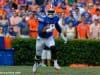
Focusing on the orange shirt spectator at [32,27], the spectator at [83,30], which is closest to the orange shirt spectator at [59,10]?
the spectator at [83,30]

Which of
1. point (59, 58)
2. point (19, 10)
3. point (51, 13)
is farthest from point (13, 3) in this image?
point (51, 13)

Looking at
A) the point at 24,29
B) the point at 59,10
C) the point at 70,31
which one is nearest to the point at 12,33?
the point at 24,29

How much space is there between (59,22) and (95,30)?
64.1 inches

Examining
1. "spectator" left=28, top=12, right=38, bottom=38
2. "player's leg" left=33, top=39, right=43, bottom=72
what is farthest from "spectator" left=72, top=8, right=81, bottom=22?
"player's leg" left=33, top=39, right=43, bottom=72

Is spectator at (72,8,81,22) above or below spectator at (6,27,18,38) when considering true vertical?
above

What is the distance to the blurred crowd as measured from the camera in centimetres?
1653

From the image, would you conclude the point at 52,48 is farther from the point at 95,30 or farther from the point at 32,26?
the point at 95,30

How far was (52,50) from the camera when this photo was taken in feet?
40.7

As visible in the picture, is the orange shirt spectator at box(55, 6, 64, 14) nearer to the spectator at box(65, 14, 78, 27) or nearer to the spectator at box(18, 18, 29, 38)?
the spectator at box(65, 14, 78, 27)

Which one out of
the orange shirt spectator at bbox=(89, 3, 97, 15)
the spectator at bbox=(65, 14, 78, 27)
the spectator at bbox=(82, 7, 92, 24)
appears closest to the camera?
Answer: the spectator at bbox=(65, 14, 78, 27)

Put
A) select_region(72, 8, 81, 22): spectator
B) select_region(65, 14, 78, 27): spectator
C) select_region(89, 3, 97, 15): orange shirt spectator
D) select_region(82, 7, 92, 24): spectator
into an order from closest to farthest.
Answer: select_region(65, 14, 78, 27): spectator → select_region(82, 7, 92, 24): spectator → select_region(72, 8, 81, 22): spectator → select_region(89, 3, 97, 15): orange shirt spectator

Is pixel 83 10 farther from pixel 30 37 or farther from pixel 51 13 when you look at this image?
pixel 51 13

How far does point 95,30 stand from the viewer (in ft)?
54.9

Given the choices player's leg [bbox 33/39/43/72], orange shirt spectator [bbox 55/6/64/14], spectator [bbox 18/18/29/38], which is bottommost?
player's leg [bbox 33/39/43/72]
